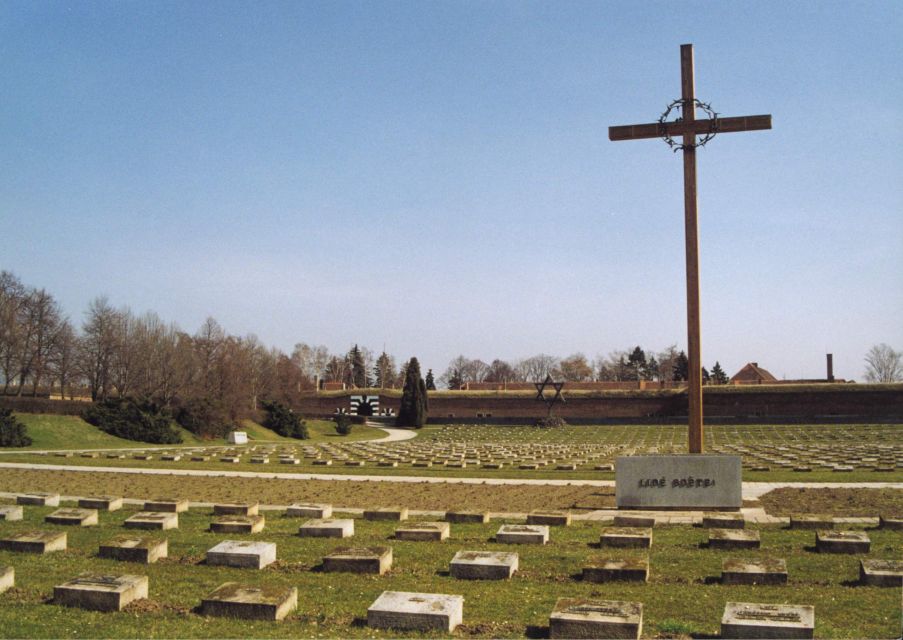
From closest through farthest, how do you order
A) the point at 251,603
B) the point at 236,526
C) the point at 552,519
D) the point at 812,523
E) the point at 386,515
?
the point at 251,603, the point at 812,523, the point at 236,526, the point at 552,519, the point at 386,515

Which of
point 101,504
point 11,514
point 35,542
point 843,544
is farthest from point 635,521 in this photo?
point 11,514

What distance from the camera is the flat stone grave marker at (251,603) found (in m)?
5.90

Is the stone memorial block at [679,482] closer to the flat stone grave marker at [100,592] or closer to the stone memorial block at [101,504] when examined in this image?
the stone memorial block at [101,504]

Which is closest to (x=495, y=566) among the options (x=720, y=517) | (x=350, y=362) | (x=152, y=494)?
(x=720, y=517)

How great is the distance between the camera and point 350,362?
11369 cm

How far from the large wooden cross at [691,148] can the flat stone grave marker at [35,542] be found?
9082 mm

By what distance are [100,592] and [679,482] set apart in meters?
8.94

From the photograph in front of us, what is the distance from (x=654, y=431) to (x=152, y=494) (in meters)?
38.7

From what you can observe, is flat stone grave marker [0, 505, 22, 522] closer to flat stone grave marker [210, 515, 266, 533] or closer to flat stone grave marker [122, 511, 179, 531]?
flat stone grave marker [122, 511, 179, 531]

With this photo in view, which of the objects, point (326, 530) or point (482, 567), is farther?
point (326, 530)

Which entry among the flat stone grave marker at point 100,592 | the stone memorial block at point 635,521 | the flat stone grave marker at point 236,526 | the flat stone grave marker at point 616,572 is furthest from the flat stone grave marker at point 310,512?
the flat stone grave marker at point 616,572

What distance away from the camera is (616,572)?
7.19m

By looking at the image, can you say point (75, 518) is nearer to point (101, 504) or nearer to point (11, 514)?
point (11, 514)

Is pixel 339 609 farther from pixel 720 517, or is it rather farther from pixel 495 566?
pixel 720 517
